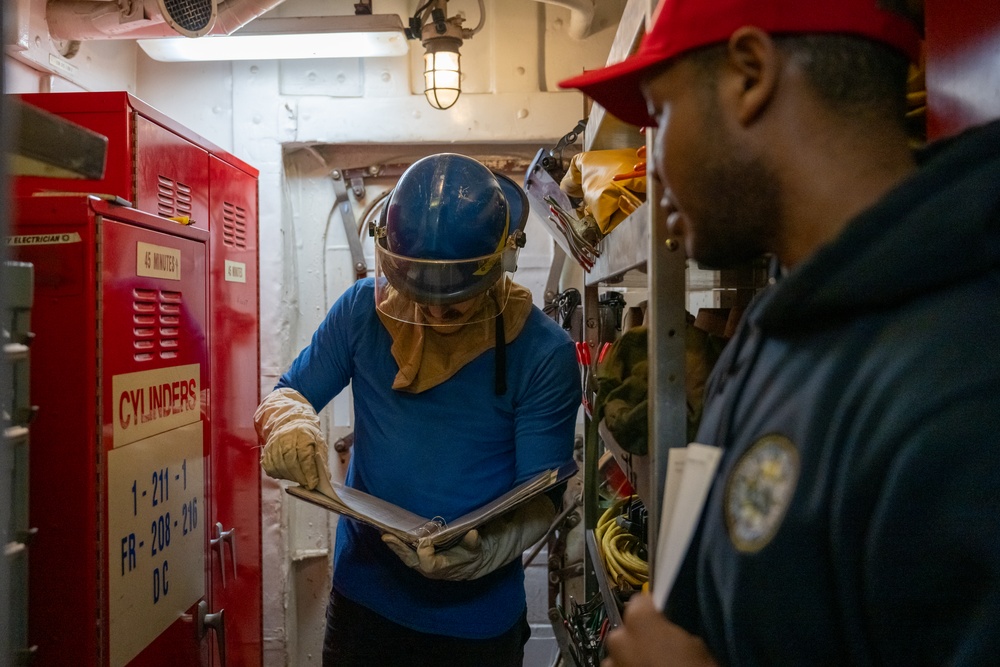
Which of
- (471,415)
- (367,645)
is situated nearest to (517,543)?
(471,415)

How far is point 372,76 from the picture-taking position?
342 cm

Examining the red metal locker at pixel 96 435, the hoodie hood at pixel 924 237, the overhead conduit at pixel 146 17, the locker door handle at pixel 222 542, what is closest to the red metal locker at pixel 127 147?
the red metal locker at pixel 96 435

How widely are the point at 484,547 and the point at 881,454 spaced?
130 cm

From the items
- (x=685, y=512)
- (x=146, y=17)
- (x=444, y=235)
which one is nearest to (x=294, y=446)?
(x=444, y=235)

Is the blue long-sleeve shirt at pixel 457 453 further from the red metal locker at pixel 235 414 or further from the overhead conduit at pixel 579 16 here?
the overhead conduit at pixel 579 16

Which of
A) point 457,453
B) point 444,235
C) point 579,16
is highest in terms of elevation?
point 579,16

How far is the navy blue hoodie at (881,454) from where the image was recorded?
0.53 metres

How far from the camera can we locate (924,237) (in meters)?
0.60

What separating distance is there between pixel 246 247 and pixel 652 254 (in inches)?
76.0

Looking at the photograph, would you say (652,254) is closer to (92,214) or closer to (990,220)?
(990,220)

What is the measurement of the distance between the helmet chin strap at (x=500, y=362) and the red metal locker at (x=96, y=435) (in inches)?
33.0

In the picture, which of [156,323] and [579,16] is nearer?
[156,323]

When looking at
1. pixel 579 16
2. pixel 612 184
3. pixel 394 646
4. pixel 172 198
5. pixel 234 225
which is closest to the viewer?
pixel 612 184

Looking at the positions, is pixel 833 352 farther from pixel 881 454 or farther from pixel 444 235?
pixel 444 235
